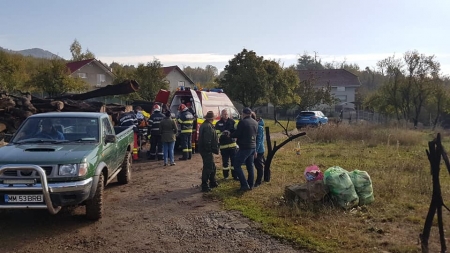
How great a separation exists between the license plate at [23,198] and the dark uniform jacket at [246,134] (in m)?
4.22

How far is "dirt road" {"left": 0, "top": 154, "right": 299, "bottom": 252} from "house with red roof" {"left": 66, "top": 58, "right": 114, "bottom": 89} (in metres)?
47.7

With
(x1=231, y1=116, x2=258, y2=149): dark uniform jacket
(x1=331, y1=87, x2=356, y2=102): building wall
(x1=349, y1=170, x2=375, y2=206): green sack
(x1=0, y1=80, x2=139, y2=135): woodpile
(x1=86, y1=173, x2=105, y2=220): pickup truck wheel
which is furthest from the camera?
(x1=331, y1=87, x2=356, y2=102): building wall

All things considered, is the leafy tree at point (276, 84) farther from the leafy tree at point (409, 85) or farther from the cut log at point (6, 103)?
the cut log at point (6, 103)

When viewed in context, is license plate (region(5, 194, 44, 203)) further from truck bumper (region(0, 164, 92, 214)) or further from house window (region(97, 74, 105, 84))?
house window (region(97, 74, 105, 84))

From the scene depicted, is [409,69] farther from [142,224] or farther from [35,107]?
[142,224]


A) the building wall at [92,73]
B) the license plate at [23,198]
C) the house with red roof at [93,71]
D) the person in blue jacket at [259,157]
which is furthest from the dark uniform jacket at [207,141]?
the building wall at [92,73]

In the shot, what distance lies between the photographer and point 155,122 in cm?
1320

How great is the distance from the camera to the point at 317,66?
93.2m

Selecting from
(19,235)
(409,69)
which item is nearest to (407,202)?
(19,235)

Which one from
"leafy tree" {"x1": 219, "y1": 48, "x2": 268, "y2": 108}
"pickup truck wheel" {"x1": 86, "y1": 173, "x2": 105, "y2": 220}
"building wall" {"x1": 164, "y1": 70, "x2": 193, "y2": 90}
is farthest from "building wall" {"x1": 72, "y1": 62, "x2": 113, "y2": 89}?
"pickup truck wheel" {"x1": 86, "y1": 173, "x2": 105, "y2": 220}

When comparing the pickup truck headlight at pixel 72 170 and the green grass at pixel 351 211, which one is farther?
the pickup truck headlight at pixel 72 170

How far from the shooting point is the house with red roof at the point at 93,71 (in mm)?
53128

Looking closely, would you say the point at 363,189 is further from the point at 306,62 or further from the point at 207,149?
the point at 306,62

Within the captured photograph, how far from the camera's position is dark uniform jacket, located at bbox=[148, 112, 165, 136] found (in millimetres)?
13180
